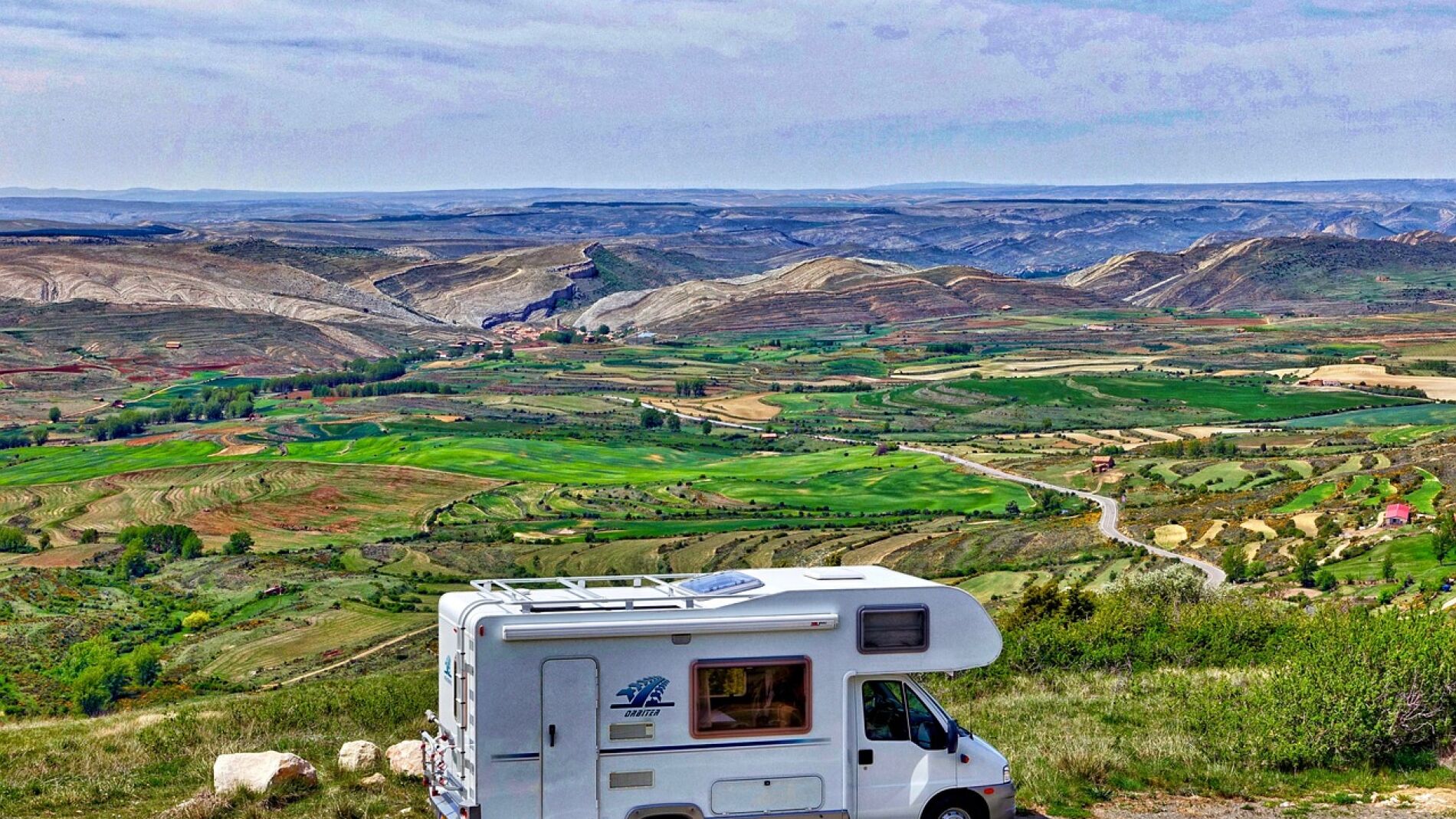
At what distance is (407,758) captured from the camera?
2195 centimetres

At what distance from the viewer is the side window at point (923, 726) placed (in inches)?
719

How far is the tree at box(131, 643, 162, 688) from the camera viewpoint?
69.8 meters

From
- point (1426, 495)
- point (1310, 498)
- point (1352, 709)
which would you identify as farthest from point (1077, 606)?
point (1310, 498)

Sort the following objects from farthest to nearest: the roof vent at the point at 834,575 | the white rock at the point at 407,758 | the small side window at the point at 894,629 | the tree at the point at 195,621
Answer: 1. the tree at the point at 195,621
2. the white rock at the point at 407,758
3. the roof vent at the point at 834,575
4. the small side window at the point at 894,629

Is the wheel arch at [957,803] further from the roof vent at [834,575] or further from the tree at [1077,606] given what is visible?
the tree at [1077,606]

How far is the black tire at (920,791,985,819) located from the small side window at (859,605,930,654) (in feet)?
6.33

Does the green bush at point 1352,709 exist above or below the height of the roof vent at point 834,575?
below

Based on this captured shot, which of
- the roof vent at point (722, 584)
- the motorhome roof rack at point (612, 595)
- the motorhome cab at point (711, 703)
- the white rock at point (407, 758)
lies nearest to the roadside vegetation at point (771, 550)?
the white rock at point (407, 758)

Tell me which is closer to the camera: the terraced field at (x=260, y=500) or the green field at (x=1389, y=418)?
the terraced field at (x=260, y=500)

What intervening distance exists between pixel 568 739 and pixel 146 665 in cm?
6141

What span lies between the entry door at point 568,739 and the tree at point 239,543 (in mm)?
96763

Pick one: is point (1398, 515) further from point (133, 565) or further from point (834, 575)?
point (133, 565)

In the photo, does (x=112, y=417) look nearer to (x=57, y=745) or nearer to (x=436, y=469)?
(x=436, y=469)

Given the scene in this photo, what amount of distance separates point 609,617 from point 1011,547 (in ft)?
246
